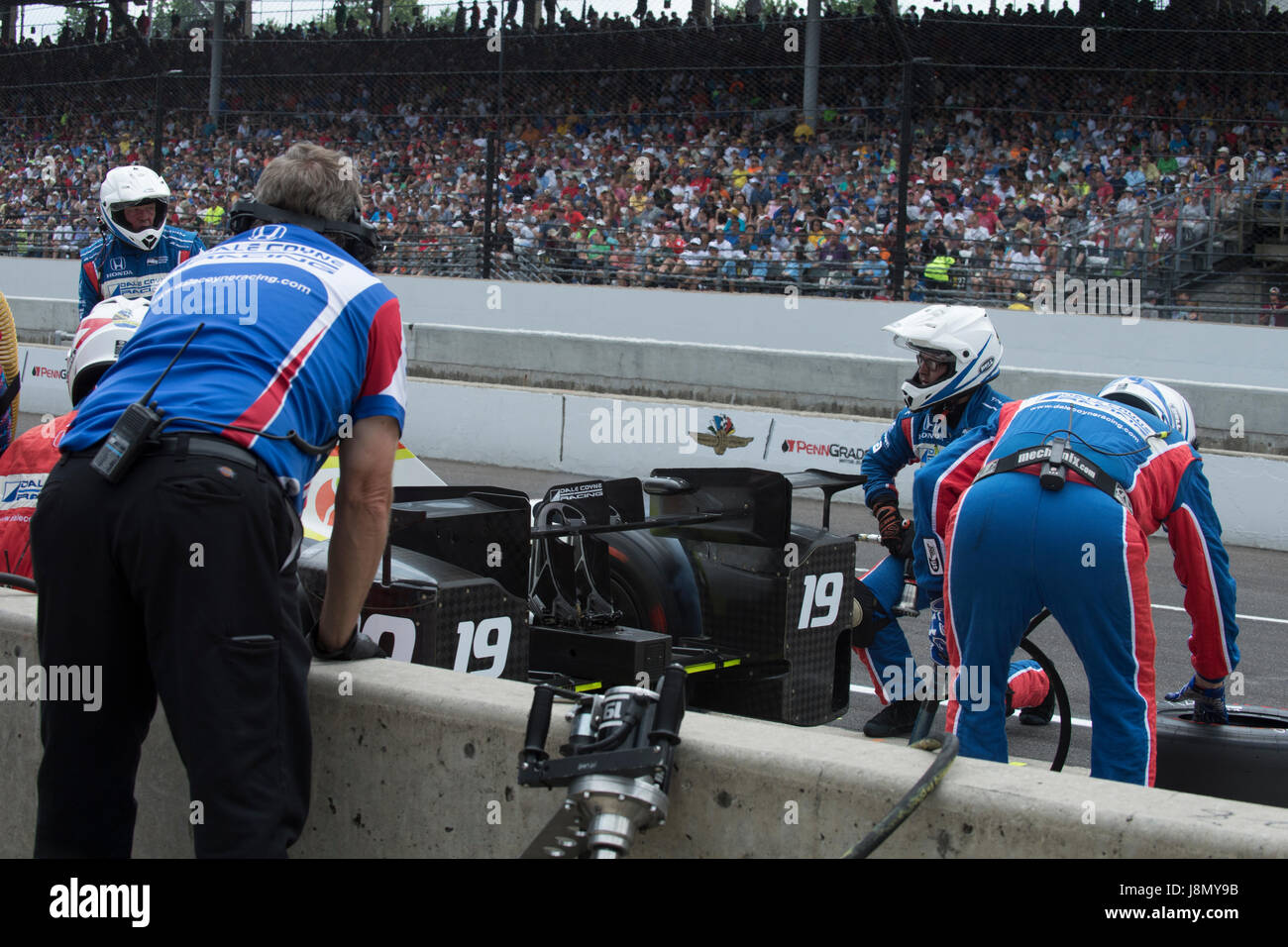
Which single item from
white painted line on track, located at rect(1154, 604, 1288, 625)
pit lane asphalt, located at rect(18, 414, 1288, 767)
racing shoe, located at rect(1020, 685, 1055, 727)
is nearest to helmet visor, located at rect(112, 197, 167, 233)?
pit lane asphalt, located at rect(18, 414, 1288, 767)

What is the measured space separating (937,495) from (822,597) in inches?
38.5

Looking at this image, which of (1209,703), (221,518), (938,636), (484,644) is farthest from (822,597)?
(221,518)

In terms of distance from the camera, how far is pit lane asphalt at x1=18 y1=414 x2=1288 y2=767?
5.77 metres

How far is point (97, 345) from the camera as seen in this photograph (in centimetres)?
408

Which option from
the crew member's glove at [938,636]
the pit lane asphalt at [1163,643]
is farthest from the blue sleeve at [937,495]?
the pit lane asphalt at [1163,643]

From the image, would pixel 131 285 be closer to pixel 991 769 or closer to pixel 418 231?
pixel 991 769

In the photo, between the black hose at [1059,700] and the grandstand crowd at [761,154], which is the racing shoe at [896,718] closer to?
the black hose at [1059,700]

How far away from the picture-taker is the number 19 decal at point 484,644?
3.64 metres

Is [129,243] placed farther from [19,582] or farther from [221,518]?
[221,518]

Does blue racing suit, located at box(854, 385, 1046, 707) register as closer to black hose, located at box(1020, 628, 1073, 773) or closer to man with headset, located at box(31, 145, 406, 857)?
black hose, located at box(1020, 628, 1073, 773)

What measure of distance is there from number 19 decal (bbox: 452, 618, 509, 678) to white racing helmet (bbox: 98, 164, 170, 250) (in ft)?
12.8
